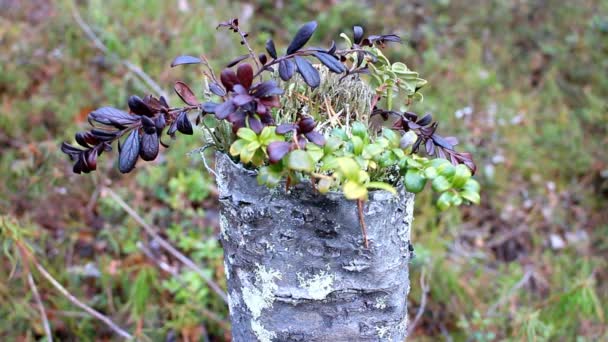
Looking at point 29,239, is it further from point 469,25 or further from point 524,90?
point 469,25

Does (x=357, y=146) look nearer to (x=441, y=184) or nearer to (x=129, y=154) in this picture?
(x=441, y=184)

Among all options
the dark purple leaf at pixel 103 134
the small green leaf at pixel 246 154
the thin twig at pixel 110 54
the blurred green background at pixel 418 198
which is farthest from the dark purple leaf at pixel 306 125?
the thin twig at pixel 110 54

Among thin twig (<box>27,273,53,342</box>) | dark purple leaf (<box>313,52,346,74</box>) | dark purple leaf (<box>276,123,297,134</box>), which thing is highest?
dark purple leaf (<box>313,52,346,74</box>)

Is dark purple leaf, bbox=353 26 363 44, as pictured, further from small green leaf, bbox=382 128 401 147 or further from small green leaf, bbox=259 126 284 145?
small green leaf, bbox=259 126 284 145

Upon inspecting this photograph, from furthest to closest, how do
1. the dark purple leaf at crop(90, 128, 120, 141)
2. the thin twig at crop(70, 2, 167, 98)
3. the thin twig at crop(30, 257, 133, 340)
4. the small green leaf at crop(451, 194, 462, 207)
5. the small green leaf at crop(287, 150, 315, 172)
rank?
the thin twig at crop(70, 2, 167, 98) < the thin twig at crop(30, 257, 133, 340) < the dark purple leaf at crop(90, 128, 120, 141) < the small green leaf at crop(451, 194, 462, 207) < the small green leaf at crop(287, 150, 315, 172)

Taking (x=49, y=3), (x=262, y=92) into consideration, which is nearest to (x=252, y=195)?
(x=262, y=92)

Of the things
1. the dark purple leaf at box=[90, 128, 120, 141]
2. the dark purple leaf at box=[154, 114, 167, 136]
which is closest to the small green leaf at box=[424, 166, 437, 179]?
the dark purple leaf at box=[154, 114, 167, 136]

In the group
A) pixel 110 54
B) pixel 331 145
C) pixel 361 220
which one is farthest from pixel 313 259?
pixel 110 54
